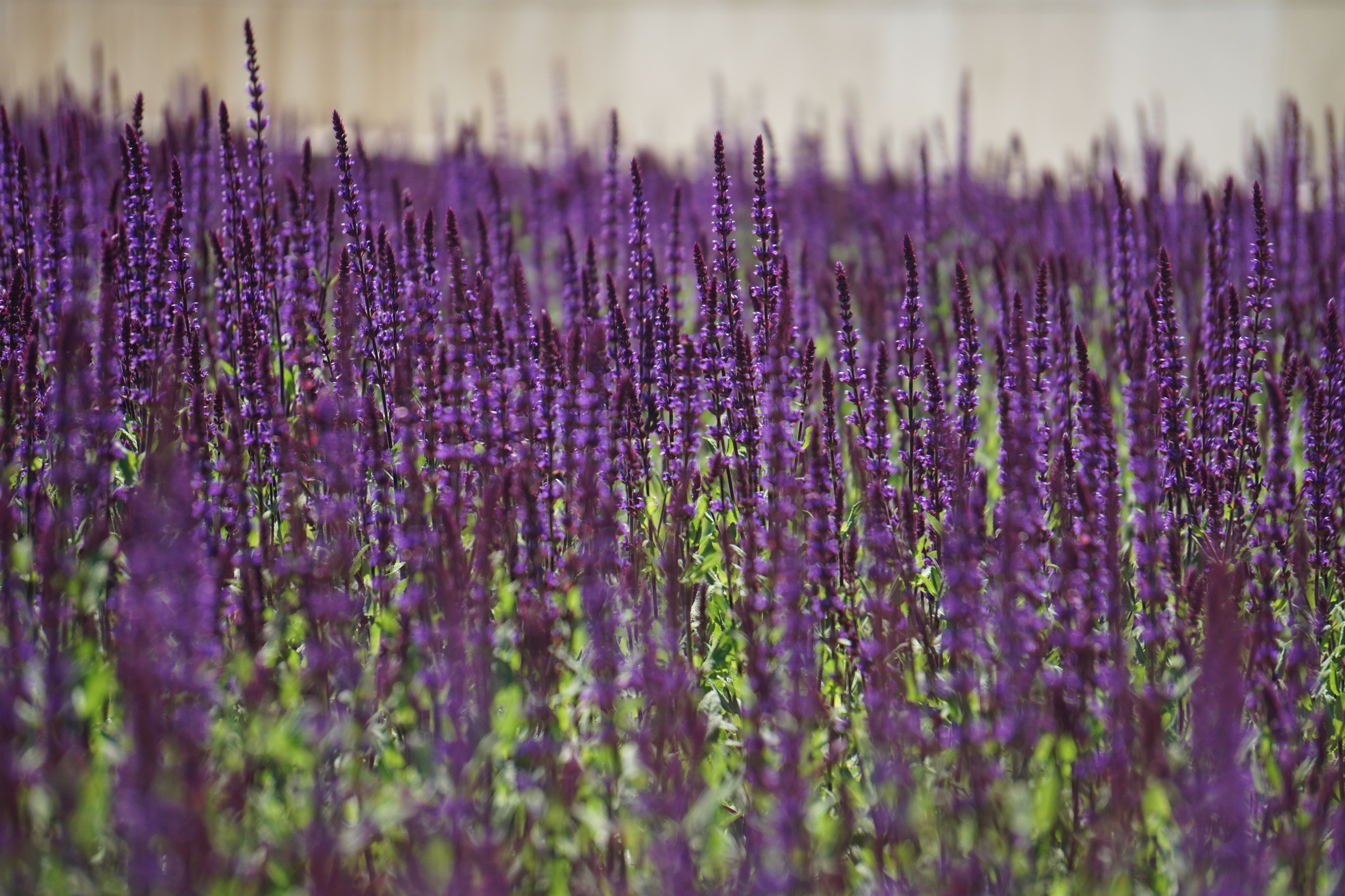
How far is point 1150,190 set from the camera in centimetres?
634

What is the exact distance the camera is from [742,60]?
1358 cm

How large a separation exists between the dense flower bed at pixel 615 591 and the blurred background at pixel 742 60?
30.5ft

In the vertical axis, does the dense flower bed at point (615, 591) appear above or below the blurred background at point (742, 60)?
below

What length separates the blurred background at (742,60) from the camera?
12734mm

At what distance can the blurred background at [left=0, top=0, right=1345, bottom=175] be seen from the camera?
41.8 feet

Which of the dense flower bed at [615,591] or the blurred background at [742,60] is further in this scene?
the blurred background at [742,60]

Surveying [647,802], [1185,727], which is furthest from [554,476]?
[1185,727]

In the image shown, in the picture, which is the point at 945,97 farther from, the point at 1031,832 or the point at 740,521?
the point at 1031,832

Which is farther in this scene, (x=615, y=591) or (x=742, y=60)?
(x=742, y=60)

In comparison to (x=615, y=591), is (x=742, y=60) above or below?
above

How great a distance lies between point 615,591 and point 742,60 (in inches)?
463

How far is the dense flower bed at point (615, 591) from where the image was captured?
92.4 inches

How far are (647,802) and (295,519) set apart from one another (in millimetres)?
1216

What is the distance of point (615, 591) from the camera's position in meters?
3.00
